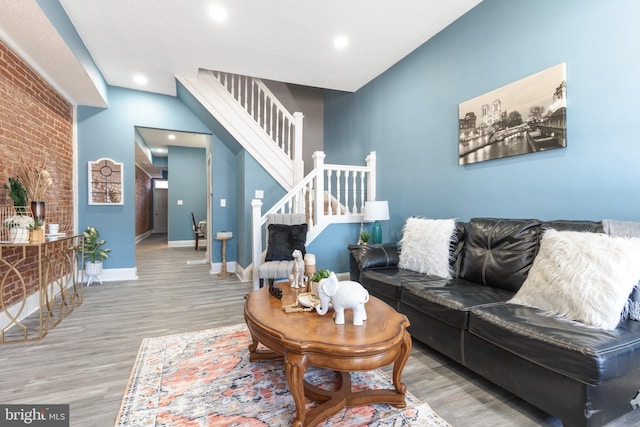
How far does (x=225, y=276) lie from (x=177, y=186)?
498 cm

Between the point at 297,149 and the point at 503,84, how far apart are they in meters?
2.90

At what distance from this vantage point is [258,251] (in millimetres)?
3895

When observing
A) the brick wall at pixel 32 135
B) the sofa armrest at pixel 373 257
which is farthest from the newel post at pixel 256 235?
the brick wall at pixel 32 135

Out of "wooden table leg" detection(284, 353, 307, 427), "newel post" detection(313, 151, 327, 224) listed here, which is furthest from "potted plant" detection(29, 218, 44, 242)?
"newel post" detection(313, 151, 327, 224)

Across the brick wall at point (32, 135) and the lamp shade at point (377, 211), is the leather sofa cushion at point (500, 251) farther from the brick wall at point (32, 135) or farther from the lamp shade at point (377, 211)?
the brick wall at point (32, 135)

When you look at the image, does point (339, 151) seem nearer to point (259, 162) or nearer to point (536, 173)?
point (259, 162)

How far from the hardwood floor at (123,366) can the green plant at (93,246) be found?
71cm

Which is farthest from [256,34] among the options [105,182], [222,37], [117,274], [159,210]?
[159,210]

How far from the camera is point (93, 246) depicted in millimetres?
4266

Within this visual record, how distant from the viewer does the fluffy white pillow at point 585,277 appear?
1486 millimetres

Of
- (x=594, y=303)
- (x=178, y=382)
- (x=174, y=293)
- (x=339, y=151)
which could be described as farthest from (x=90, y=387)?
(x=339, y=151)

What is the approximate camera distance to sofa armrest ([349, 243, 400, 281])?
3.02m

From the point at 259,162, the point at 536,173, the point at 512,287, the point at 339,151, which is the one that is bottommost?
the point at 512,287

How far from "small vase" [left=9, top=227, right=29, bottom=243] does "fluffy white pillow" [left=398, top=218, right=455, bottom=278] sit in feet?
11.1
